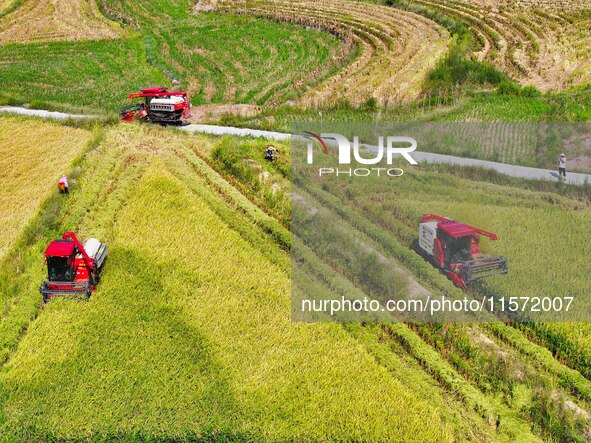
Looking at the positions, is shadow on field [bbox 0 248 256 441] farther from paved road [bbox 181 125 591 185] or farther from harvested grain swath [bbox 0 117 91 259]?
paved road [bbox 181 125 591 185]

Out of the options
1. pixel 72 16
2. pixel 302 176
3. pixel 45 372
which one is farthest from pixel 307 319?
pixel 72 16

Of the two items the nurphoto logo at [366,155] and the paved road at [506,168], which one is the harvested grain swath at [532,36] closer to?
the paved road at [506,168]

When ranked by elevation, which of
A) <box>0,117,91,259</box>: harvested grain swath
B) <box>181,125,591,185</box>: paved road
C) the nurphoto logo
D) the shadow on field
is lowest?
the shadow on field

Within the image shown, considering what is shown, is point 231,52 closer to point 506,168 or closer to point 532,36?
point 532,36

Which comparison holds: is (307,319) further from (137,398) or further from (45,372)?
(45,372)

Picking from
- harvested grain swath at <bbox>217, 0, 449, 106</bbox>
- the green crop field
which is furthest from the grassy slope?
harvested grain swath at <bbox>217, 0, 449, 106</bbox>

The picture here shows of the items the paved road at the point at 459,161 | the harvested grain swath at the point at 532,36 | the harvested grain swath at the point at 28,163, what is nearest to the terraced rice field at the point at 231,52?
the paved road at the point at 459,161

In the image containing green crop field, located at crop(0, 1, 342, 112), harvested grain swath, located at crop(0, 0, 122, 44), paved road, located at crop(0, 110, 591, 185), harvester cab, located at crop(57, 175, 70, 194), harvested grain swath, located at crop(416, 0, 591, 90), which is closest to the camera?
harvester cab, located at crop(57, 175, 70, 194)
